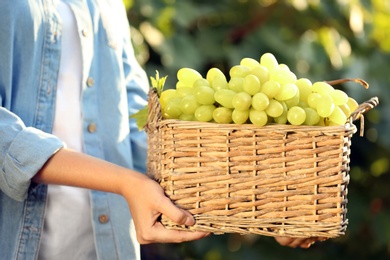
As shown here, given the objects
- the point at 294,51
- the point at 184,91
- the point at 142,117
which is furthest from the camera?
the point at 294,51

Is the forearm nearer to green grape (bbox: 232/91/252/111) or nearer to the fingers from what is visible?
the fingers

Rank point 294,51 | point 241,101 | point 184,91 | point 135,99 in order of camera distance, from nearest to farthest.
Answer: point 241,101 < point 184,91 < point 135,99 < point 294,51

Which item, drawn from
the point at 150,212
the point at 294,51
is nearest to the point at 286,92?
the point at 150,212

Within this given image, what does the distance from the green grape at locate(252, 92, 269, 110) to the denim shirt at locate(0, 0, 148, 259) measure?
1.44 ft

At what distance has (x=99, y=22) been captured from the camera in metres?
2.19

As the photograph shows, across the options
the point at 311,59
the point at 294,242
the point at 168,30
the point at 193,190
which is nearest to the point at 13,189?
the point at 193,190

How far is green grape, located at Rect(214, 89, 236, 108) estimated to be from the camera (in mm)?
1721

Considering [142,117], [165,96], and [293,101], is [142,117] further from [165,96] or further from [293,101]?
[293,101]

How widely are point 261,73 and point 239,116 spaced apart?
110 mm

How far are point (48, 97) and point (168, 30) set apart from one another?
205 cm

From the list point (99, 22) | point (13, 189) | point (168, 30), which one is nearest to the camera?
point (13, 189)

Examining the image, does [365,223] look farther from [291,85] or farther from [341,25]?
[291,85]

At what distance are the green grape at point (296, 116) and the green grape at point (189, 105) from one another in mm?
192

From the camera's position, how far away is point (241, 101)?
5.58ft
